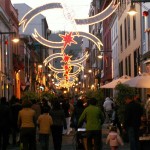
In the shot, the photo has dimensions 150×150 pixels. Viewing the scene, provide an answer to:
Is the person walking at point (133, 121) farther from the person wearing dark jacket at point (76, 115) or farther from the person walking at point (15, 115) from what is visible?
the person walking at point (15, 115)

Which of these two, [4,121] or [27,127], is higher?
[4,121]

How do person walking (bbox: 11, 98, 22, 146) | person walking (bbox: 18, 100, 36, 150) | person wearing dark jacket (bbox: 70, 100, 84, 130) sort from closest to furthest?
person walking (bbox: 18, 100, 36, 150), person wearing dark jacket (bbox: 70, 100, 84, 130), person walking (bbox: 11, 98, 22, 146)

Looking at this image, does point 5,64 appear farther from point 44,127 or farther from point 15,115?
point 44,127

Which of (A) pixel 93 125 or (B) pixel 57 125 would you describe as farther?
(B) pixel 57 125

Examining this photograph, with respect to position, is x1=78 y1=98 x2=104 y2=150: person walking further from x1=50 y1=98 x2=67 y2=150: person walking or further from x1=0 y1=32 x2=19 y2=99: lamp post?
x1=0 y1=32 x2=19 y2=99: lamp post

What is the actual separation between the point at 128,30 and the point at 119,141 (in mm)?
29977

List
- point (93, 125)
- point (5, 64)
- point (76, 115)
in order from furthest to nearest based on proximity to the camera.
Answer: point (5, 64)
point (76, 115)
point (93, 125)

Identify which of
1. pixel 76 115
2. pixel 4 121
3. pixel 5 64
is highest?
pixel 5 64

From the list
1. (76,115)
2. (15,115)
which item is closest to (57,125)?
(76,115)

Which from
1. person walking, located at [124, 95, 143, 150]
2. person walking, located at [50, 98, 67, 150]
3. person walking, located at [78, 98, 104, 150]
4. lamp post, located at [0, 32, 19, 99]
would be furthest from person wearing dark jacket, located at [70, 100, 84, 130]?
lamp post, located at [0, 32, 19, 99]

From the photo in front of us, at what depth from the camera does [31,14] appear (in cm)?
2727

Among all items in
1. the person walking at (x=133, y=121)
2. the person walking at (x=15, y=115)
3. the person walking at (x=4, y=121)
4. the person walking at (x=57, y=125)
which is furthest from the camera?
the person walking at (x=15, y=115)

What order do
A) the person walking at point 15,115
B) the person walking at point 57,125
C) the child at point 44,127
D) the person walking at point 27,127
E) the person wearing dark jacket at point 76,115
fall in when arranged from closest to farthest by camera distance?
the person walking at point 27,127 → the child at point 44,127 → the person walking at point 57,125 → the person wearing dark jacket at point 76,115 → the person walking at point 15,115

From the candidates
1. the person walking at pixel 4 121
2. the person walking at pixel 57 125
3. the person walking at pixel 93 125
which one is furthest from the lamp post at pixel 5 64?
the person walking at pixel 93 125
